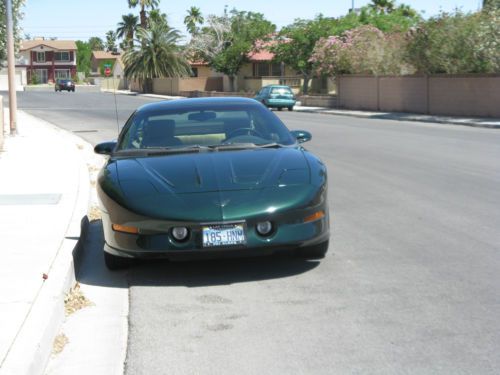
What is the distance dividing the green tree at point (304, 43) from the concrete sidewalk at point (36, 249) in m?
42.7

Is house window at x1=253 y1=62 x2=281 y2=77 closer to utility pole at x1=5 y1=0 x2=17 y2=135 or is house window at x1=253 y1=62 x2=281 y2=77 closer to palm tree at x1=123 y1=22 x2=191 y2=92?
palm tree at x1=123 y1=22 x2=191 y2=92

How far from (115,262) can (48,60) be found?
124496 mm

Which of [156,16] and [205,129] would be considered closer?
[205,129]

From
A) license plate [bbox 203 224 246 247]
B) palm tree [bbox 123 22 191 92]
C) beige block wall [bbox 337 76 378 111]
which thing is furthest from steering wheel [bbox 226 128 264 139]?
palm tree [bbox 123 22 191 92]

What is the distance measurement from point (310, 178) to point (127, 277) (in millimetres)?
1753

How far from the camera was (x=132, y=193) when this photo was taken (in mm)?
6453

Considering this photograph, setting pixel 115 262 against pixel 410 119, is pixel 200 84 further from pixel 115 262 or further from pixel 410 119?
pixel 115 262

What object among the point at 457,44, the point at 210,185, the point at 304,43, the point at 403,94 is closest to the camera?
the point at 210,185

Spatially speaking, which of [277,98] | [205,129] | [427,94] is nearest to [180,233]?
Answer: [205,129]

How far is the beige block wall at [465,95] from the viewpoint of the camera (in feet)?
102

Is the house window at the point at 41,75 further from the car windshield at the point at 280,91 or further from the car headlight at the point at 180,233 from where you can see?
the car headlight at the point at 180,233

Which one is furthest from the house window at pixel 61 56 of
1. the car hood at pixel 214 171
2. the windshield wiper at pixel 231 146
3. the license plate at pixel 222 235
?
the license plate at pixel 222 235

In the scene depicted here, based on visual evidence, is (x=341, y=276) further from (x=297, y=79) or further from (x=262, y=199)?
(x=297, y=79)

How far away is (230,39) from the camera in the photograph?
2847 inches
